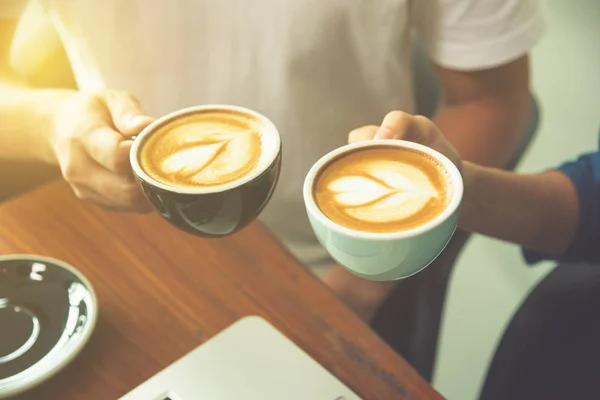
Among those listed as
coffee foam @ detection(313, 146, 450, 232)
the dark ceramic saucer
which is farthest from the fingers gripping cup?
the dark ceramic saucer

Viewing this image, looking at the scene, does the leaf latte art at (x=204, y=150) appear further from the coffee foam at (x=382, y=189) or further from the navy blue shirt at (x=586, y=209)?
the navy blue shirt at (x=586, y=209)

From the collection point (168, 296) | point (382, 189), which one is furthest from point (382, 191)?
point (168, 296)

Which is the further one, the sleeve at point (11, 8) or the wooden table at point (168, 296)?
the sleeve at point (11, 8)

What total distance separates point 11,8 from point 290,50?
303 millimetres

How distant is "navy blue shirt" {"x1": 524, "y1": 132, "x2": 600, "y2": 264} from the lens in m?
0.65

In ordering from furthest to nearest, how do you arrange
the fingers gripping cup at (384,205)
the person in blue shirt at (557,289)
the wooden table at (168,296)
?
the person in blue shirt at (557,289) < the wooden table at (168,296) < the fingers gripping cup at (384,205)

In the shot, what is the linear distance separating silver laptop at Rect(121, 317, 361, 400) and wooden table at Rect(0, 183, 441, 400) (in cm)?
1

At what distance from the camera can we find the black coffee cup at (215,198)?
455mm

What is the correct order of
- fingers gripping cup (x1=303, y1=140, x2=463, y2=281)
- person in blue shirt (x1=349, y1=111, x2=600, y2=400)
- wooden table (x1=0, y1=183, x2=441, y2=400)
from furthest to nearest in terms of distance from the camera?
person in blue shirt (x1=349, y1=111, x2=600, y2=400) → wooden table (x1=0, y1=183, x2=441, y2=400) → fingers gripping cup (x1=303, y1=140, x2=463, y2=281)

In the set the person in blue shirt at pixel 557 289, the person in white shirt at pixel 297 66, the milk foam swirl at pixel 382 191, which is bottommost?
the person in blue shirt at pixel 557 289

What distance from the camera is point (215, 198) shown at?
1.49 feet

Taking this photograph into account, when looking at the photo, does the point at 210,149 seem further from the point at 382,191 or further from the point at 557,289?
the point at 557,289

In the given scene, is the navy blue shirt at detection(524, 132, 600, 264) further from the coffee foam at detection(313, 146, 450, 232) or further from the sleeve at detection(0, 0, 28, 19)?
the sleeve at detection(0, 0, 28, 19)

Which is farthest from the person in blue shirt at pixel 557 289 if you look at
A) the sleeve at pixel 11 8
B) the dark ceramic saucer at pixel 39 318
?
the sleeve at pixel 11 8
